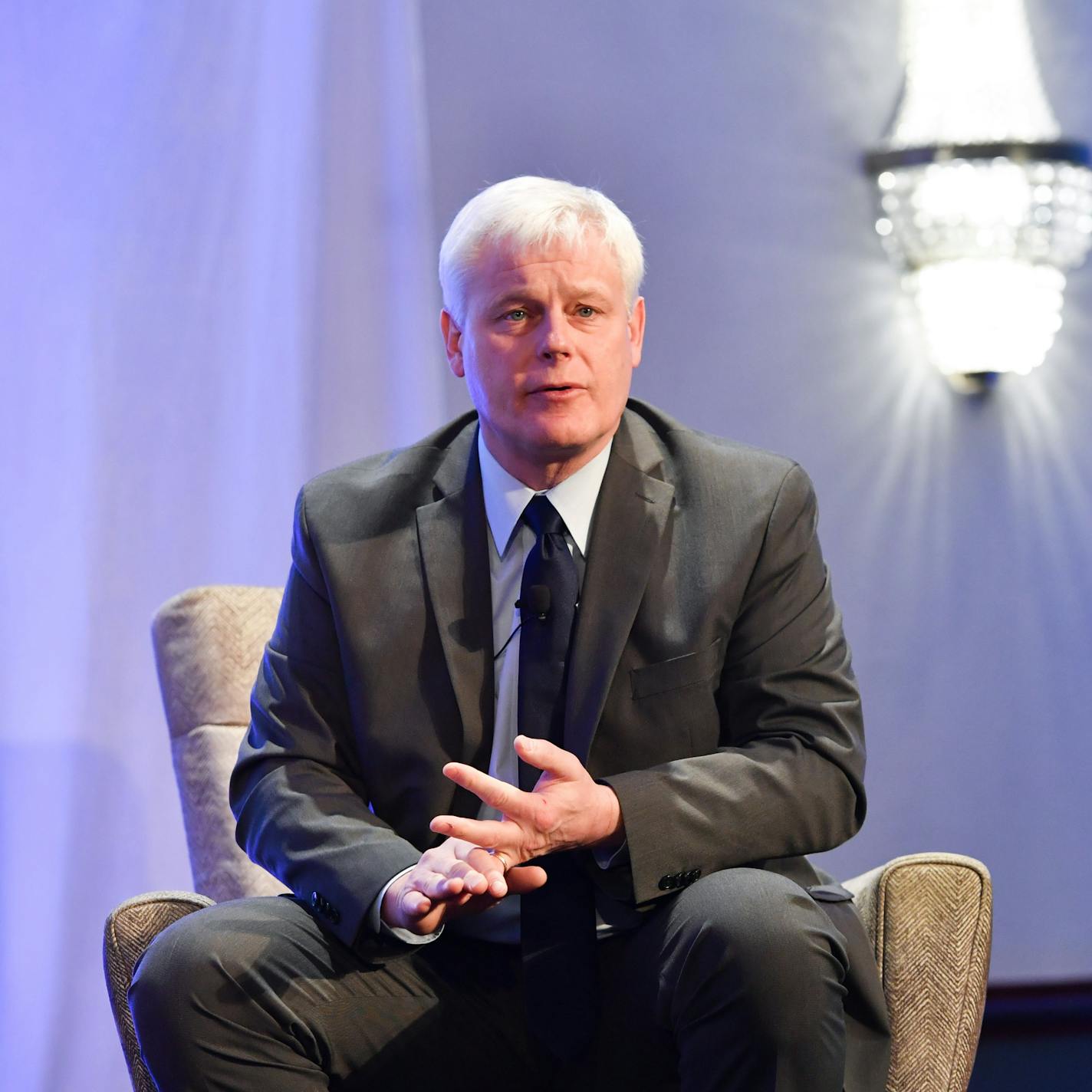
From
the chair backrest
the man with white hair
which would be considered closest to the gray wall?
the chair backrest

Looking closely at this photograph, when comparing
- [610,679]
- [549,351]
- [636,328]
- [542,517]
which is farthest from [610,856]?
[636,328]

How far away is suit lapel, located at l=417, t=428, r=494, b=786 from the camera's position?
5.49 ft

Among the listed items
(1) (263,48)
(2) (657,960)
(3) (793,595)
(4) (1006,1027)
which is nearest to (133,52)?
(1) (263,48)

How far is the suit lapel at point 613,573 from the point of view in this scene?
1624 millimetres

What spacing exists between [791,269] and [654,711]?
1413mm

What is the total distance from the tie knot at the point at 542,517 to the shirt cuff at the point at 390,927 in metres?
0.46

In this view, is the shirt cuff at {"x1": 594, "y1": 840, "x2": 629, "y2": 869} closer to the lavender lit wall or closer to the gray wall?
the lavender lit wall

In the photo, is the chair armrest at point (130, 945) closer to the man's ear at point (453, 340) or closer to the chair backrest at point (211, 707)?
the chair backrest at point (211, 707)

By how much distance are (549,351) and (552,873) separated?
634mm

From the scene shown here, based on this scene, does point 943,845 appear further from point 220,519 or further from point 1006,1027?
point 220,519

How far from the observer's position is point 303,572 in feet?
5.88

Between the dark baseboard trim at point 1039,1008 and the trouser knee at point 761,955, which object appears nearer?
the trouser knee at point 761,955

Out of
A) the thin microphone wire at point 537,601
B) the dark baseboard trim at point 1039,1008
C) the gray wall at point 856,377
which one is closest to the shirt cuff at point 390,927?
the thin microphone wire at point 537,601

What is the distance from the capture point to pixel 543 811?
1438mm
